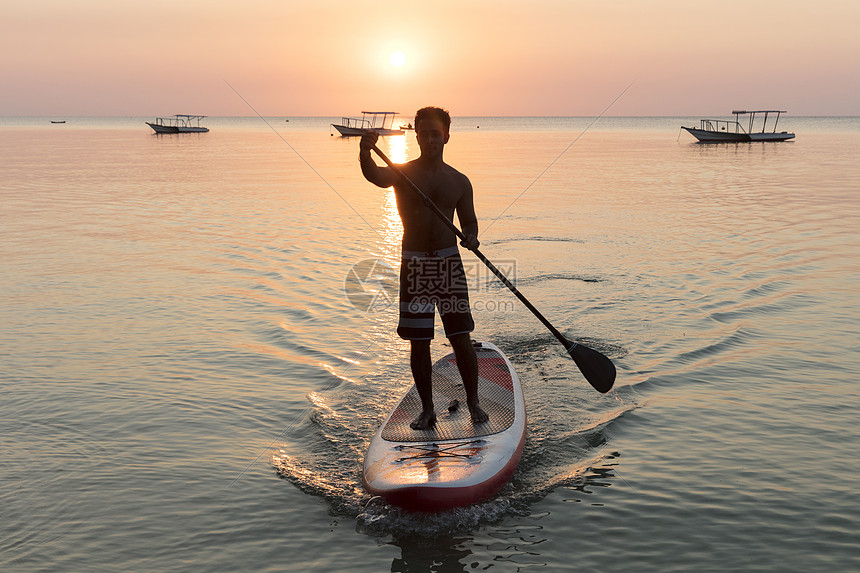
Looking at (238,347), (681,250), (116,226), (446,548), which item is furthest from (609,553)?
(116,226)

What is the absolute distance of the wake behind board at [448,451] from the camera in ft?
15.0

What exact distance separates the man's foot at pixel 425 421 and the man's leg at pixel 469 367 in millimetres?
337

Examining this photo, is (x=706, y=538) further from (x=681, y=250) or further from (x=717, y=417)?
(x=681, y=250)

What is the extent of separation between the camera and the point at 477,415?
5562 millimetres

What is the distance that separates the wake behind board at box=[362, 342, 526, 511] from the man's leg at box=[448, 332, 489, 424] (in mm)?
101

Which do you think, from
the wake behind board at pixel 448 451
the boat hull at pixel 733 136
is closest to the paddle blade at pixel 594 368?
the wake behind board at pixel 448 451

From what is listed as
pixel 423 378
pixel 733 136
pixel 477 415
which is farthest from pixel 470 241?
pixel 733 136

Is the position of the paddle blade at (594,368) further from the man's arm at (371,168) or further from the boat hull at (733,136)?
the boat hull at (733,136)

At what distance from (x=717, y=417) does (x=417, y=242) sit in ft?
11.5

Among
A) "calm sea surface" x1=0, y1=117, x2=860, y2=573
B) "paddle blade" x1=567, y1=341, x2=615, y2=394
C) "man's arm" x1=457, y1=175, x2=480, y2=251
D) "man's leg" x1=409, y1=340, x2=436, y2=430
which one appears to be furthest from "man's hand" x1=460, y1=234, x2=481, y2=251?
"calm sea surface" x1=0, y1=117, x2=860, y2=573

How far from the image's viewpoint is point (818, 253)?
45.4 feet

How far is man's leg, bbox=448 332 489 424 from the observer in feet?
17.9

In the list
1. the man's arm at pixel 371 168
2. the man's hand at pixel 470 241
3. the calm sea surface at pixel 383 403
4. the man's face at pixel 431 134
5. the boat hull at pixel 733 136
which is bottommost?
the calm sea surface at pixel 383 403

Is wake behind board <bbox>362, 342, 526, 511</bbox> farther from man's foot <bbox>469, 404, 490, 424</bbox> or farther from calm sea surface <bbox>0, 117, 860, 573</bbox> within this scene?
calm sea surface <bbox>0, 117, 860, 573</bbox>
